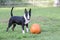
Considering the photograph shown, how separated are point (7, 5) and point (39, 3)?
9126 mm

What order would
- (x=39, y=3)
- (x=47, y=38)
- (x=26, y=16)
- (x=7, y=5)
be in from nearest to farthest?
(x=47, y=38) → (x=26, y=16) → (x=7, y=5) → (x=39, y=3)

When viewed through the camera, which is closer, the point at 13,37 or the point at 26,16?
the point at 13,37

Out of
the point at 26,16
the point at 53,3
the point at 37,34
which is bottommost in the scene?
the point at 53,3

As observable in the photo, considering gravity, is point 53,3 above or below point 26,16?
below

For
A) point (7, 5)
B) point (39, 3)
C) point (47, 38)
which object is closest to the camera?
point (47, 38)

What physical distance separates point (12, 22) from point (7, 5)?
1289 inches

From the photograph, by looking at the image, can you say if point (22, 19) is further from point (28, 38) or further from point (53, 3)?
point (53, 3)

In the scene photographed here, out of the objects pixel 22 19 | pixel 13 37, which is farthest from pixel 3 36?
pixel 22 19

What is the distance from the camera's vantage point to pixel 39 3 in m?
53.0

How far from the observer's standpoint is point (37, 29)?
42.7 feet

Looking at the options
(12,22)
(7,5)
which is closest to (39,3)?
(7,5)

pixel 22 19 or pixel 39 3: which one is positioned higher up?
pixel 22 19

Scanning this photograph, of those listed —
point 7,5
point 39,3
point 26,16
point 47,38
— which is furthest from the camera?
point 39,3

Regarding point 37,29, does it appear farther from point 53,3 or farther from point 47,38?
point 53,3
